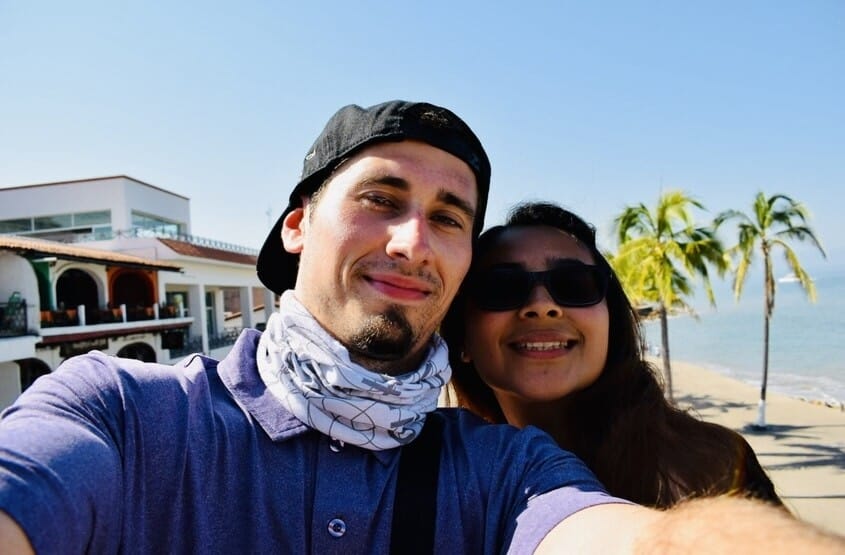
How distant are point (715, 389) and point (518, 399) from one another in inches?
1024

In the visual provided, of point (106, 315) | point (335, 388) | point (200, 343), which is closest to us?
point (335, 388)

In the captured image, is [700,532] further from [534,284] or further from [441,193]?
[534,284]

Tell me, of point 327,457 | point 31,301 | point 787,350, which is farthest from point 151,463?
point 787,350

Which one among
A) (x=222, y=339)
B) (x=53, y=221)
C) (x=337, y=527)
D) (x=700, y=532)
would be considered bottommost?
(x=222, y=339)

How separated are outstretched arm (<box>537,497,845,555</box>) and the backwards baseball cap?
132 cm

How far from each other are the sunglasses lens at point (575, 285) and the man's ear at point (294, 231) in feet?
4.10

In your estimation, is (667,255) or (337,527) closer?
(337,527)

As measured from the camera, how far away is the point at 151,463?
119 centimetres

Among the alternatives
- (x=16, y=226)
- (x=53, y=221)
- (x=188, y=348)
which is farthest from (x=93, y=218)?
(x=188, y=348)

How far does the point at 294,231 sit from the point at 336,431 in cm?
98

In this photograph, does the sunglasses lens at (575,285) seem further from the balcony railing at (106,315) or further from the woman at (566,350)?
the balcony railing at (106,315)

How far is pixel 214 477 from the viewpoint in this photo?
4.04 feet

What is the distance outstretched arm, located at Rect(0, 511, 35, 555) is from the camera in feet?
2.89

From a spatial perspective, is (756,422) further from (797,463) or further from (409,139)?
(409,139)
